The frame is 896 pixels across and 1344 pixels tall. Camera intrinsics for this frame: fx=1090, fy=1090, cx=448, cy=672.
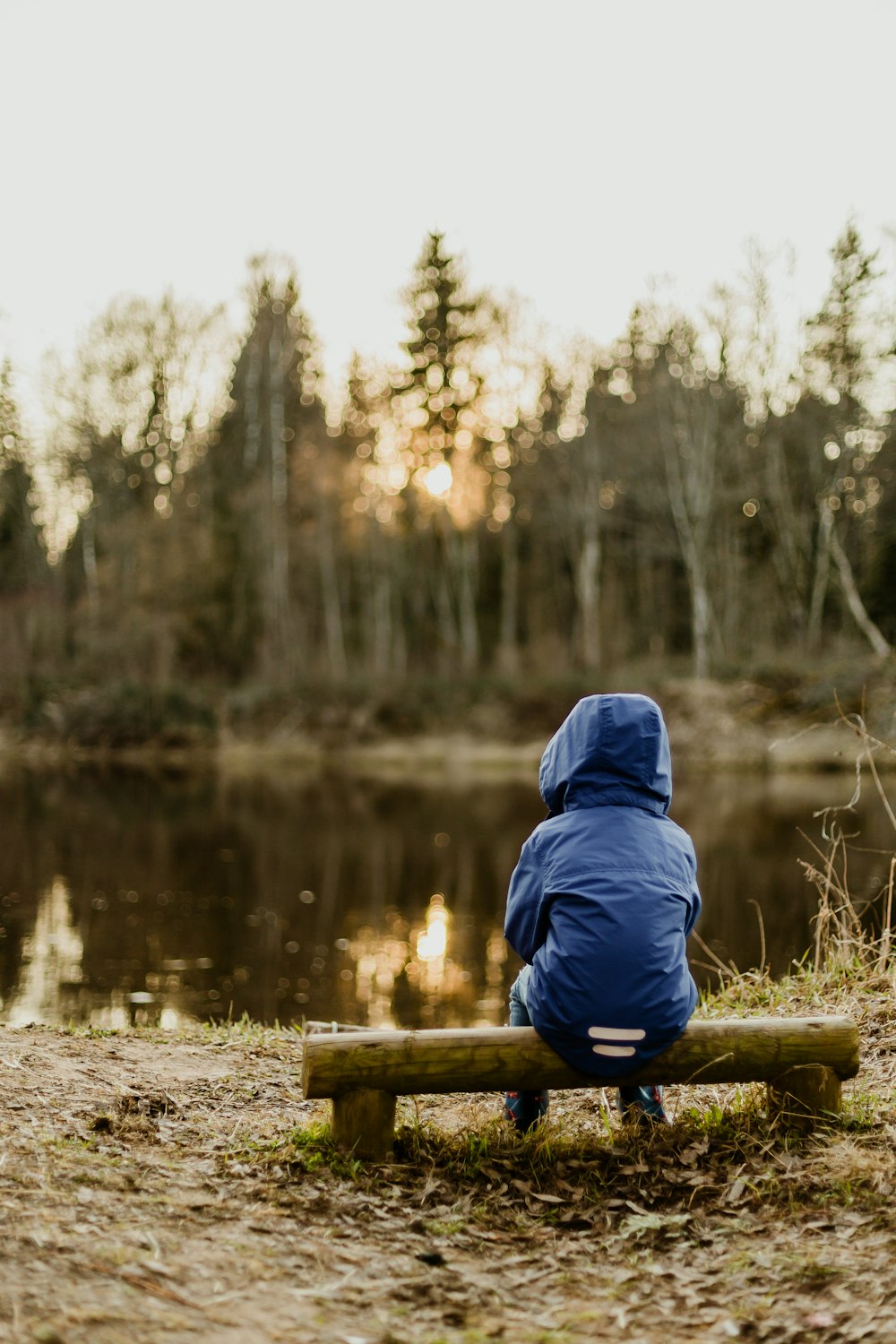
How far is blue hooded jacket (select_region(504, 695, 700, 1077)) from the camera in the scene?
3463 millimetres

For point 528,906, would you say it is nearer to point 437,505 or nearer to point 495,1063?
point 495,1063

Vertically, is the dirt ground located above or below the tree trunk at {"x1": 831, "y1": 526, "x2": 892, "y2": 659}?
below

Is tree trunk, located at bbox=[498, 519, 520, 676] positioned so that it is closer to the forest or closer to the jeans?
the forest

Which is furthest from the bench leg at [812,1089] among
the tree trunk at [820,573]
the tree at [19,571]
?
the tree at [19,571]

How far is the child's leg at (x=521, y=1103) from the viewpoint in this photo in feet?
13.0

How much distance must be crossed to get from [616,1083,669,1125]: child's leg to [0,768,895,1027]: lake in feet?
14.6

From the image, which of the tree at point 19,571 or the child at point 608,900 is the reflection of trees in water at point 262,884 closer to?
the child at point 608,900

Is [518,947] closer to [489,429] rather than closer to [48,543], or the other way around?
[489,429]

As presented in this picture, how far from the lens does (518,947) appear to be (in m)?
3.73

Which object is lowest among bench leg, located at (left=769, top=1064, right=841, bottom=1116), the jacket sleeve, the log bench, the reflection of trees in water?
the reflection of trees in water

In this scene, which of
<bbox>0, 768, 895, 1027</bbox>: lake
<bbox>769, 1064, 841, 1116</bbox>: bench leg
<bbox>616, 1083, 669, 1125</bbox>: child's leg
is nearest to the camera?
<bbox>769, 1064, 841, 1116</bbox>: bench leg

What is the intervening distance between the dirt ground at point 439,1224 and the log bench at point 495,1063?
0.67 ft

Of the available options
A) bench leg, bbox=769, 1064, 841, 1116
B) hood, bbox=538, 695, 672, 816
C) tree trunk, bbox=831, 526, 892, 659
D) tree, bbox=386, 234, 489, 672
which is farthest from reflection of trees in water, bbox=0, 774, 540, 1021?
tree, bbox=386, 234, 489, 672

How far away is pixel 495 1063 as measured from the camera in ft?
11.9
